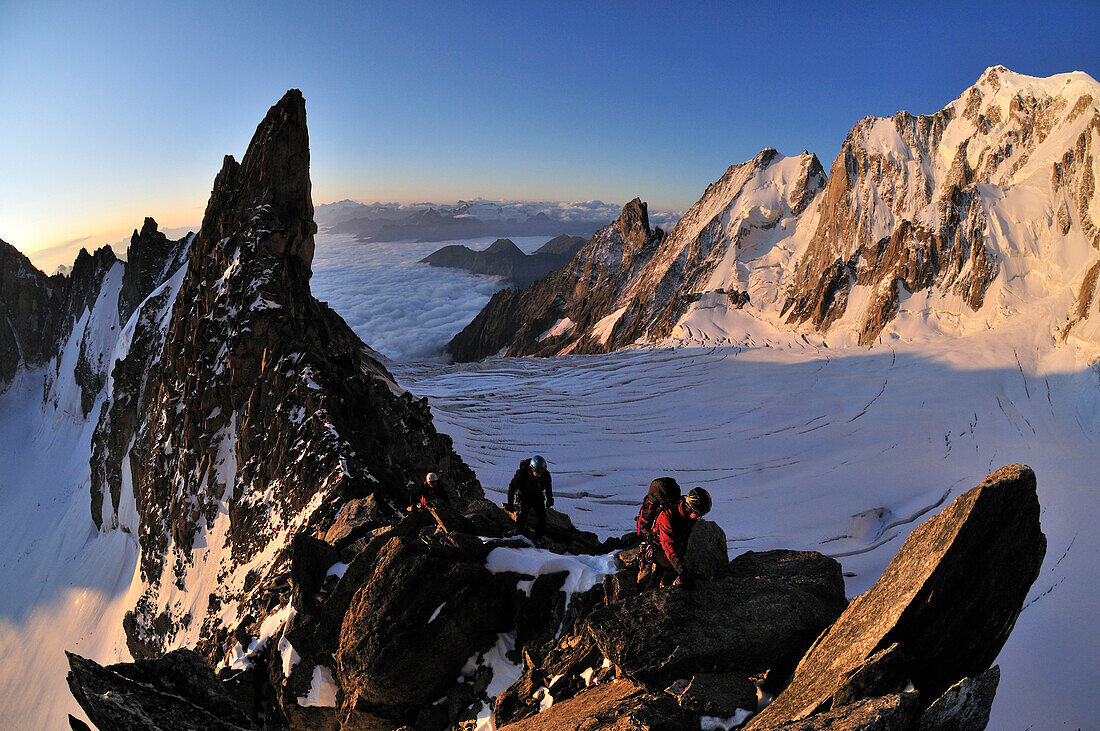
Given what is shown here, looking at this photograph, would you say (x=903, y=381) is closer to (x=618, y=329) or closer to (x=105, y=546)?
(x=618, y=329)

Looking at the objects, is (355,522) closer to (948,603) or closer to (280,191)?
(948,603)

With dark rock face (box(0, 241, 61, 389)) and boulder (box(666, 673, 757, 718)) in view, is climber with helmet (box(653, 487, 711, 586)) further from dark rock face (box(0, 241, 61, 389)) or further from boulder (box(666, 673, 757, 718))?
dark rock face (box(0, 241, 61, 389))

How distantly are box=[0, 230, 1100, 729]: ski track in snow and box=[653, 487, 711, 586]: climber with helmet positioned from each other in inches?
725

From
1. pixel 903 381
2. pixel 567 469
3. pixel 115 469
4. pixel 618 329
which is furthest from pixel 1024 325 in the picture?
pixel 115 469

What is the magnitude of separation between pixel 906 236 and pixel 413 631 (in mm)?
79351

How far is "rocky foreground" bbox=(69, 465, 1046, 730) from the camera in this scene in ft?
23.0

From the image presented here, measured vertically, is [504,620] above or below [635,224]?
below

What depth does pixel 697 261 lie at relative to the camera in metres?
101

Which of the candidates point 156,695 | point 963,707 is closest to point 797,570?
point 963,707

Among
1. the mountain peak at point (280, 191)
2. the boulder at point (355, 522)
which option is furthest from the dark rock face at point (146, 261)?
the boulder at point (355, 522)

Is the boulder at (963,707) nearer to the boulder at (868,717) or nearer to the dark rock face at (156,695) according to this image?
the boulder at (868,717)

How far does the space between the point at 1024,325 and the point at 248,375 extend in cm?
6911

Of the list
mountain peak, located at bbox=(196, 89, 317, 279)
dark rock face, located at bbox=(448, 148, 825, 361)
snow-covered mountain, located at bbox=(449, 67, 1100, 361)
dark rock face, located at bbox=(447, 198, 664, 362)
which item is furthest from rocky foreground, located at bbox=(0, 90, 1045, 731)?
dark rock face, located at bbox=(447, 198, 664, 362)

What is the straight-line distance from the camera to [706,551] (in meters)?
9.94
